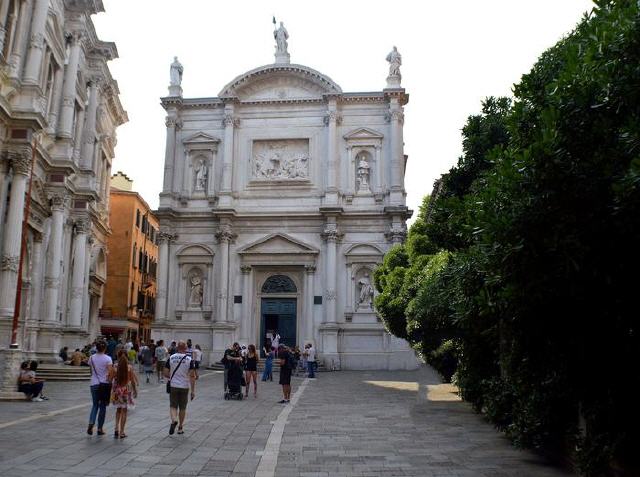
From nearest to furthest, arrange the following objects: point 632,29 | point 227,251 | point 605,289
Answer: point 632,29 < point 605,289 < point 227,251

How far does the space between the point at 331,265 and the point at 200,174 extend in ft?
31.1

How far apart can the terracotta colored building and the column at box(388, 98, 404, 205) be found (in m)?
19.6

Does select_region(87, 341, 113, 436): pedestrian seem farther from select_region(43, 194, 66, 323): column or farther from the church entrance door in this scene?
the church entrance door

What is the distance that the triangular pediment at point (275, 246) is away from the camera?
3425 cm

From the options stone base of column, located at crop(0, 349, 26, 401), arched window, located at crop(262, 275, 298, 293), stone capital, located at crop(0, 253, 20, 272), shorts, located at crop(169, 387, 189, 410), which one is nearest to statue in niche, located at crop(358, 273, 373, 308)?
arched window, located at crop(262, 275, 298, 293)

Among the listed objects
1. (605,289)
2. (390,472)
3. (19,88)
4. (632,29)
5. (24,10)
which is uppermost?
(24,10)

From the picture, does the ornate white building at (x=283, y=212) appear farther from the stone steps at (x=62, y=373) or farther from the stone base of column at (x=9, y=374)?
the stone base of column at (x=9, y=374)

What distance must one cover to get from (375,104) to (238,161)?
8.42m

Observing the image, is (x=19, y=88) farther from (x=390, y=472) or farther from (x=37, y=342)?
(x=390, y=472)

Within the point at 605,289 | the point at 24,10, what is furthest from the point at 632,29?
the point at 24,10

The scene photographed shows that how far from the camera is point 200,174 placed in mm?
36281

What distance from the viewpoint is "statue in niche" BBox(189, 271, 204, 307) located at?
113 ft

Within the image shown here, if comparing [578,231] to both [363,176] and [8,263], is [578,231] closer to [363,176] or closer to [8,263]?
[8,263]

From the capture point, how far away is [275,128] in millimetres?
36000
